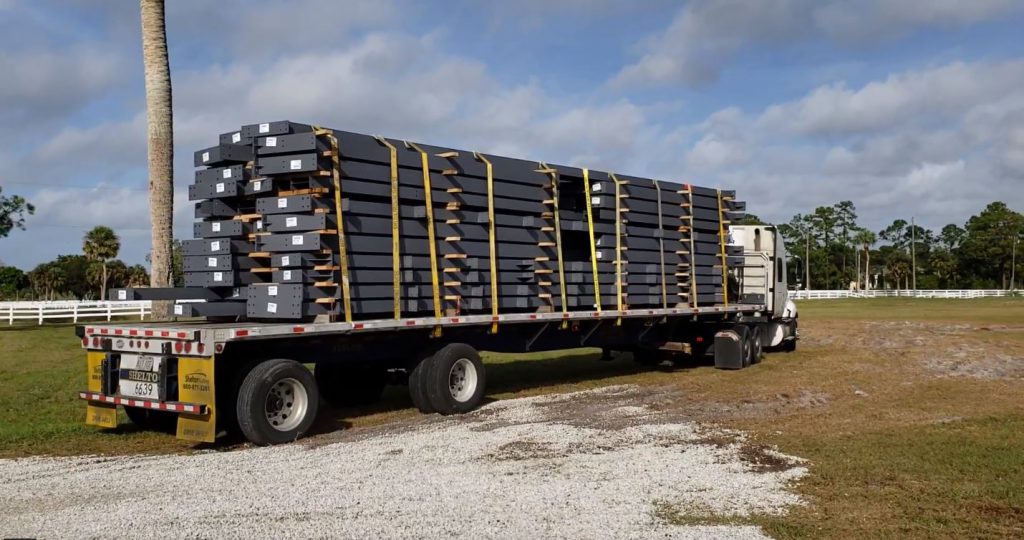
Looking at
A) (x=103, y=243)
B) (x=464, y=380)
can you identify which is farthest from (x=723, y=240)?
(x=103, y=243)

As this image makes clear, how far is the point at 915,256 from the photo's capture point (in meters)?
122

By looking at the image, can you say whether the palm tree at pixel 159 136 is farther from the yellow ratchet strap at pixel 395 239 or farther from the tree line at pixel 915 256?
the tree line at pixel 915 256

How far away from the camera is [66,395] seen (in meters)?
14.7

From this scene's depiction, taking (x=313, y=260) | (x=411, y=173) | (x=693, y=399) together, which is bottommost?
(x=693, y=399)

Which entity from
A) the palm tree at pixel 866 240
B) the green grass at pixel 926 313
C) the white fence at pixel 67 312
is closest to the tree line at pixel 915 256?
the palm tree at pixel 866 240

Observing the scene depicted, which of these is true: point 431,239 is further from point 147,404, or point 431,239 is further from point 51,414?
point 51,414

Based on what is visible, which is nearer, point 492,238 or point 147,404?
point 147,404

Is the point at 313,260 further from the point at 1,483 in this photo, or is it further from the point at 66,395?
the point at 66,395

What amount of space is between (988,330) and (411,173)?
86.9 feet

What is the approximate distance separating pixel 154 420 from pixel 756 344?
13.5 m

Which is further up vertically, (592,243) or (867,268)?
(867,268)

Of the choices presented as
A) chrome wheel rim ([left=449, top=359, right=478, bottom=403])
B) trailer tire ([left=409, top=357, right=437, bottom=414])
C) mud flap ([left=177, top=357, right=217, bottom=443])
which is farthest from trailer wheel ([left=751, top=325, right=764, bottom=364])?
mud flap ([left=177, top=357, right=217, bottom=443])

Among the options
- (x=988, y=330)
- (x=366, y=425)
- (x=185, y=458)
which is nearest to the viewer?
(x=185, y=458)

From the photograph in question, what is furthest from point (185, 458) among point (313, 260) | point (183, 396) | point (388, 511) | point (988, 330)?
point (988, 330)
